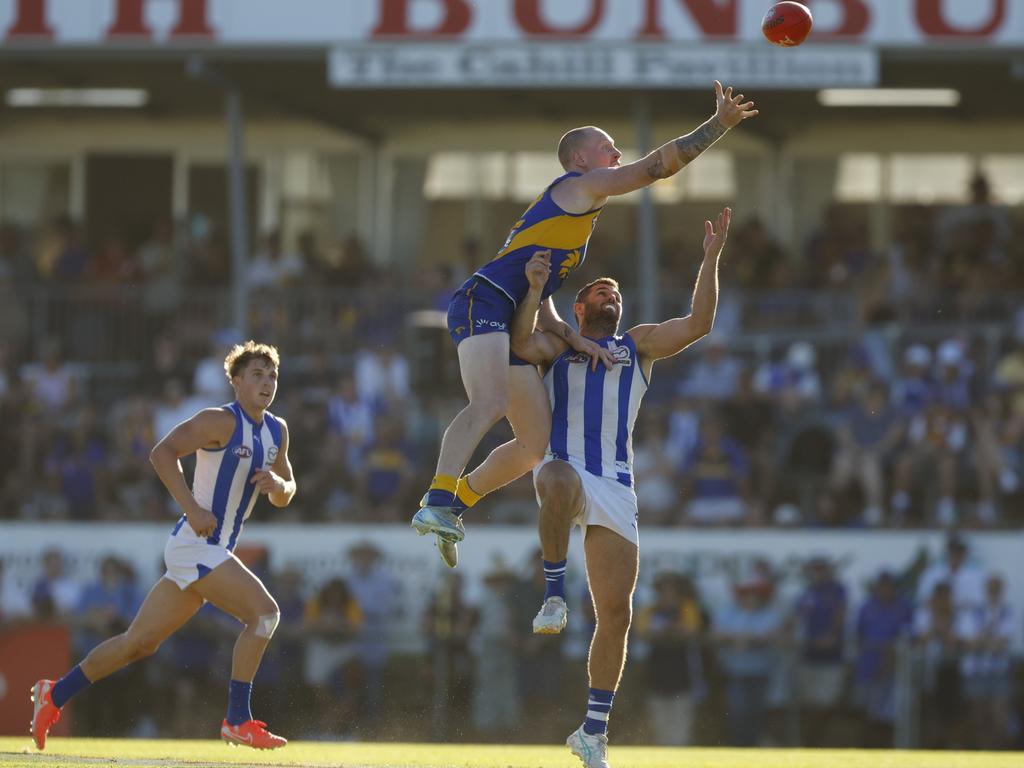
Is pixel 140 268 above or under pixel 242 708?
above

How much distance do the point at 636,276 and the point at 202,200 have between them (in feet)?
22.5

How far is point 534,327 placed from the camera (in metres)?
9.65

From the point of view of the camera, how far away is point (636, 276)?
70.4 ft

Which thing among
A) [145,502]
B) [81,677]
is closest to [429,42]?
[145,502]

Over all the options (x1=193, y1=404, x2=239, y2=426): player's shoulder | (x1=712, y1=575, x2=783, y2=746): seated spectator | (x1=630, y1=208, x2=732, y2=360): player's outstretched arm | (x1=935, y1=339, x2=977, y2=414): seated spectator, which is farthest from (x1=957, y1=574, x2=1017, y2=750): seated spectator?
(x1=193, y1=404, x2=239, y2=426): player's shoulder

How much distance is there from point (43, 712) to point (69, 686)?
241mm

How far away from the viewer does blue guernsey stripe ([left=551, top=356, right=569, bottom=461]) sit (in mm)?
9586

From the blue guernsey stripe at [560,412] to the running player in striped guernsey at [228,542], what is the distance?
167 centimetres

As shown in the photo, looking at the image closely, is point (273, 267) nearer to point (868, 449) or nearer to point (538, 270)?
point (868, 449)

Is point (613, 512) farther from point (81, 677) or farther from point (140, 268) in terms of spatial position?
point (140, 268)

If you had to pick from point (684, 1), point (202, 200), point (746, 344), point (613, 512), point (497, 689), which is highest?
point (684, 1)

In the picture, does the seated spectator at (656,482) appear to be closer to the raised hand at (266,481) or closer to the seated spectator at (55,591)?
the seated spectator at (55,591)

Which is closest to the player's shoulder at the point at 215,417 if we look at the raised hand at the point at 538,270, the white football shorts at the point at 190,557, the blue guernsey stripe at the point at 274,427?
the blue guernsey stripe at the point at 274,427

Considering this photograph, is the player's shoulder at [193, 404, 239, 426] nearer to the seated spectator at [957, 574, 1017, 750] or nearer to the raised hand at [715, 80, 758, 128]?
the raised hand at [715, 80, 758, 128]
